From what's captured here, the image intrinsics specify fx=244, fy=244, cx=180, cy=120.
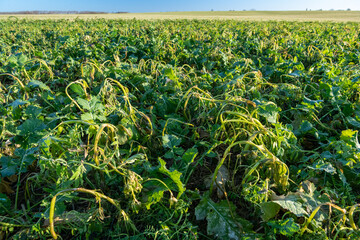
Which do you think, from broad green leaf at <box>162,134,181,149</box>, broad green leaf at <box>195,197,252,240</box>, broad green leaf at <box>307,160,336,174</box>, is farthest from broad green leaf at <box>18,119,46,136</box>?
broad green leaf at <box>307,160,336,174</box>

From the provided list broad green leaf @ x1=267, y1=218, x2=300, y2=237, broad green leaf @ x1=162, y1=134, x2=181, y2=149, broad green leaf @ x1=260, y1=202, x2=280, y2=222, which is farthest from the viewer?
broad green leaf @ x1=162, y1=134, x2=181, y2=149

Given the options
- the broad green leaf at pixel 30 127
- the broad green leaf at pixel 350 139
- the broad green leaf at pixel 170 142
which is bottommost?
the broad green leaf at pixel 170 142

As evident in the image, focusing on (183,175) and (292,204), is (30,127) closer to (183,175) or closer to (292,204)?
(183,175)

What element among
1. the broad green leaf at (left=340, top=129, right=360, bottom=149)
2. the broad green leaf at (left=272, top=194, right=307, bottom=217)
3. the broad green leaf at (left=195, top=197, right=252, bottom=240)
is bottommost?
the broad green leaf at (left=195, top=197, right=252, bottom=240)

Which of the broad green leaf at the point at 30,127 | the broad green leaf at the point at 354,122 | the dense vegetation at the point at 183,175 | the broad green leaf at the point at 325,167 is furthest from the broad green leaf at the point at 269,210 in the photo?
the broad green leaf at the point at 30,127

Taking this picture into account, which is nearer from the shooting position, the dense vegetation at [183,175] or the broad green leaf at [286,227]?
the broad green leaf at [286,227]

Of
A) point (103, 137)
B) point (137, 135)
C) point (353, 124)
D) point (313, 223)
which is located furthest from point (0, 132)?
point (353, 124)

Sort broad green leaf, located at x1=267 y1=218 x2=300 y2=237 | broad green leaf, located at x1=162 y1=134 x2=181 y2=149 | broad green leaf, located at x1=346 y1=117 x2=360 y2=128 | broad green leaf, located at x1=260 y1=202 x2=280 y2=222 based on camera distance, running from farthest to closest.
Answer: broad green leaf, located at x1=346 y1=117 x2=360 y2=128, broad green leaf, located at x1=162 y1=134 x2=181 y2=149, broad green leaf, located at x1=260 y1=202 x2=280 y2=222, broad green leaf, located at x1=267 y1=218 x2=300 y2=237

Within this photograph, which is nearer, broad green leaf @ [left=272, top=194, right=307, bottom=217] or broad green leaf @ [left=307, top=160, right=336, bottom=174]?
broad green leaf @ [left=272, top=194, right=307, bottom=217]

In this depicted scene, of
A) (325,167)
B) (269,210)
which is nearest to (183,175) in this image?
(269,210)

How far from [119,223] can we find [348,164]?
140 cm

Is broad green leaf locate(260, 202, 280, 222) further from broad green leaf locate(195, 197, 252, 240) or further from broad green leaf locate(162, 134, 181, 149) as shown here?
broad green leaf locate(162, 134, 181, 149)

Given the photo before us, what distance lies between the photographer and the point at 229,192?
5.07 ft

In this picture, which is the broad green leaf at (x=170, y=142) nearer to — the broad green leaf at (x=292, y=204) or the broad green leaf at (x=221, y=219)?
the broad green leaf at (x=221, y=219)
